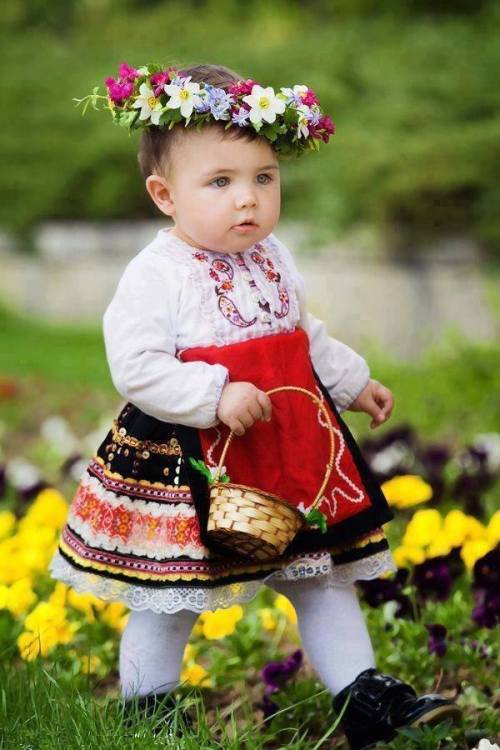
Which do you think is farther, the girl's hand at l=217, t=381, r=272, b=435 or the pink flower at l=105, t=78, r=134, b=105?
the pink flower at l=105, t=78, r=134, b=105

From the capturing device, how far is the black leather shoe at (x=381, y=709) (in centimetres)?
236

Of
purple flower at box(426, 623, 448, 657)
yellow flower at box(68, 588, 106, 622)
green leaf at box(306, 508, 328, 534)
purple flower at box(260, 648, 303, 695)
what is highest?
green leaf at box(306, 508, 328, 534)

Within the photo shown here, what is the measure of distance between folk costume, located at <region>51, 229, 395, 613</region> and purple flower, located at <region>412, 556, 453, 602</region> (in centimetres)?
43

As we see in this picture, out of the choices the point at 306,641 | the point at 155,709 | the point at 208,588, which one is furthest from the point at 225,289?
the point at 155,709

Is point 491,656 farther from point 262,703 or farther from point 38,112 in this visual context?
point 38,112

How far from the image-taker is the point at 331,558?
2.45 metres

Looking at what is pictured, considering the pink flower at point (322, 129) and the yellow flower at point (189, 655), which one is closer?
the pink flower at point (322, 129)

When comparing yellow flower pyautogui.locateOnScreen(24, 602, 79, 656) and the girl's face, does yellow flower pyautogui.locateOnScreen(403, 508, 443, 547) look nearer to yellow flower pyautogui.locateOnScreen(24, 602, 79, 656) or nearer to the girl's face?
yellow flower pyautogui.locateOnScreen(24, 602, 79, 656)

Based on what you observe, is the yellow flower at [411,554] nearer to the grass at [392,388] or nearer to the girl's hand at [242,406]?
the girl's hand at [242,406]

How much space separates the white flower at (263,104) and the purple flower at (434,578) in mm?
1185

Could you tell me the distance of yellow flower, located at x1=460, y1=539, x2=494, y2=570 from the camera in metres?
2.91

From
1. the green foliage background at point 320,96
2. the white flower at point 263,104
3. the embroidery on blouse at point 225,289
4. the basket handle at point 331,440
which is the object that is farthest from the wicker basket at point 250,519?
the green foliage background at point 320,96

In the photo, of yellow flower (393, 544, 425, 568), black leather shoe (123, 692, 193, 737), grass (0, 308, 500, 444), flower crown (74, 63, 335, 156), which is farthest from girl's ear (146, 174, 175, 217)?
grass (0, 308, 500, 444)

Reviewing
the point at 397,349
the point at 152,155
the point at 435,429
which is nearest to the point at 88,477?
the point at 152,155
